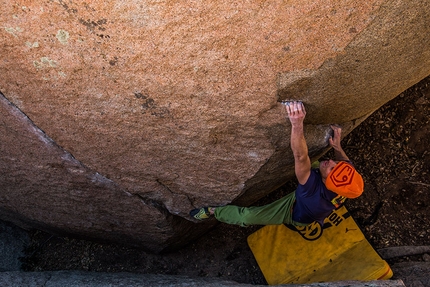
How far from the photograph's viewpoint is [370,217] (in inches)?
147

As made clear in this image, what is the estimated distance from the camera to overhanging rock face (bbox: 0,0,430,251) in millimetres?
2258

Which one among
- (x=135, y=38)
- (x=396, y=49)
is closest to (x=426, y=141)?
(x=396, y=49)

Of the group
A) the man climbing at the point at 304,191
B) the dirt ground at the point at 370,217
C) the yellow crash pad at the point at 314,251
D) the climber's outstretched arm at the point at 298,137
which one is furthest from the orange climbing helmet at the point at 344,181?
the dirt ground at the point at 370,217

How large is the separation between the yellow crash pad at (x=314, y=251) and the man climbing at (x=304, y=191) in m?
0.37

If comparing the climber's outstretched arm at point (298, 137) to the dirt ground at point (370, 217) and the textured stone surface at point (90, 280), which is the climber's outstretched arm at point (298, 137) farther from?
the dirt ground at point (370, 217)

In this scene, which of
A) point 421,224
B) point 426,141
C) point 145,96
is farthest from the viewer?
point 426,141

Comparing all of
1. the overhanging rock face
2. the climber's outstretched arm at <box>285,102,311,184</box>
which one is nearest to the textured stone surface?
the overhanging rock face

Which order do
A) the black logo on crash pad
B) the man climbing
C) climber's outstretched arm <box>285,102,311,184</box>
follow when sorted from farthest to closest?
the black logo on crash pad, the man climbing, climber's outstretched arm <box>285,102,311,184</box>

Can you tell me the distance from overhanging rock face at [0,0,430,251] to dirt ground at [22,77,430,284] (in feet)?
2.53

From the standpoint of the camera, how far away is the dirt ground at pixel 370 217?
369 cm

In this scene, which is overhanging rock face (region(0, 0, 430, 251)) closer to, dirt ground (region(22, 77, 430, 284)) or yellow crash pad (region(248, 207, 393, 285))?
yellow crash pad (region(248, 207, 393, 285))

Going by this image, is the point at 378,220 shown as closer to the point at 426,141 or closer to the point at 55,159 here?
the point at 426,141

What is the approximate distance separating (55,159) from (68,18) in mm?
1128

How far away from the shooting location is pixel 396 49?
2391 mm
